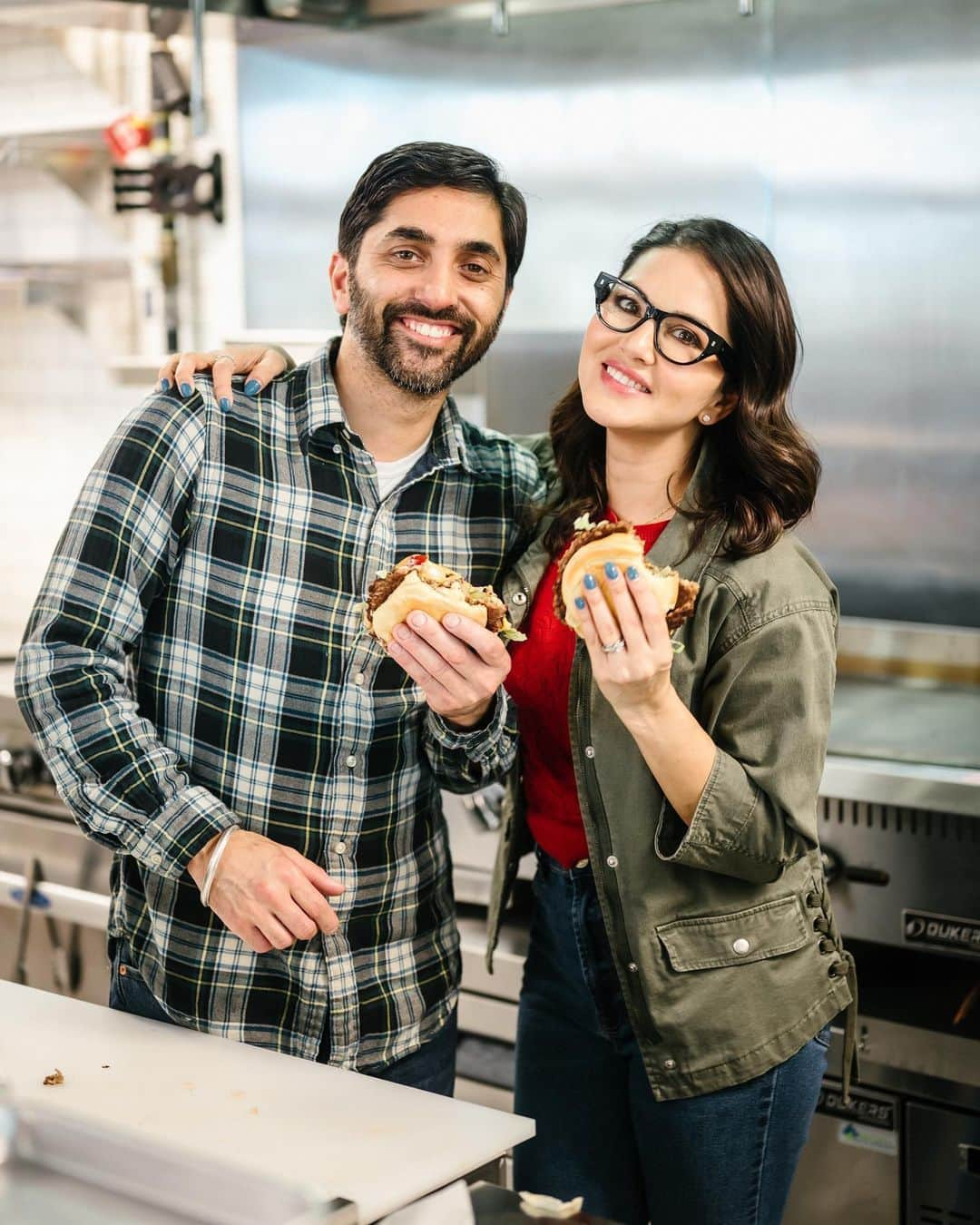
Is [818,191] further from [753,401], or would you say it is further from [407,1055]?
[407,1055]

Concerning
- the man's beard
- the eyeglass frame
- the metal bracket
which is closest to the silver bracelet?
the man's beard

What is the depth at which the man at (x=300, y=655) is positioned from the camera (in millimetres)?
1417

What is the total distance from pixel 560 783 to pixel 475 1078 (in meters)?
0.98

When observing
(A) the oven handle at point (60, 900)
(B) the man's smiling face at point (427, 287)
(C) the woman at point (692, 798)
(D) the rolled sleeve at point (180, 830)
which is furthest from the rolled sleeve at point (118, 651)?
(A) the oven handle at point (60, 900)

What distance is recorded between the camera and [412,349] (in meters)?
1.49

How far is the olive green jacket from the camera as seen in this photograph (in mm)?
1334

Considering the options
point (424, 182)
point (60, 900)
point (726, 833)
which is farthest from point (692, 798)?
point (60, 900)

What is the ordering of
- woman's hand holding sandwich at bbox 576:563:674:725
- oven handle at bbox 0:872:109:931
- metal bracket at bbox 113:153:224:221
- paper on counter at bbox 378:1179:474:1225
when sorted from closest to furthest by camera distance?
1. paper on counter at bbox 378:1179:474:1225
2. woman's hand holding sandwich at bbox 576:563:674:725
3. oven handle at bbox 0:872:109:931
4. metal bracket at bbox 113:153:224:221

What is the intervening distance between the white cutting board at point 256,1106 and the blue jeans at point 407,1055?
0.65 feet

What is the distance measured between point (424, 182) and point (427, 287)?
0.39ft

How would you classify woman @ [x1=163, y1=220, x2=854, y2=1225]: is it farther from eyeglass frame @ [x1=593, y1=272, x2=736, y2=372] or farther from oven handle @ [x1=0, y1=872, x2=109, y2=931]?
oven handle @ [x1=0, y1=872, x2=109, y2=931]

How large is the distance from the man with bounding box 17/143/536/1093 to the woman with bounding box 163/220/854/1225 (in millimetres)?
128

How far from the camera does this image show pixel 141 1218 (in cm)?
96

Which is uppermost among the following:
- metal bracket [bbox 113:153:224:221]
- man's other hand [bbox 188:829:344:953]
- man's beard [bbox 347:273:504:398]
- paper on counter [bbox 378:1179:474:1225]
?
metal bracket [bbox 113:153:224:221]
